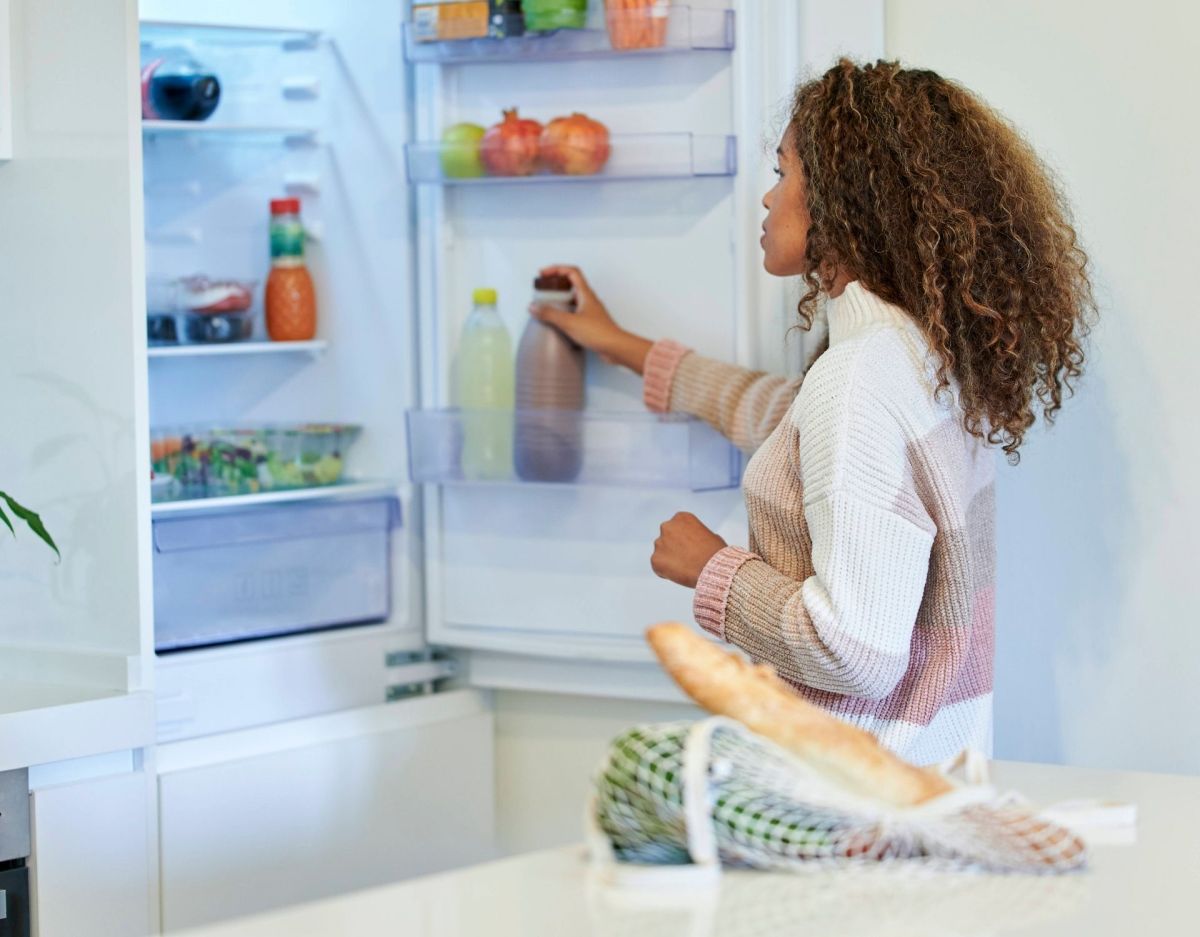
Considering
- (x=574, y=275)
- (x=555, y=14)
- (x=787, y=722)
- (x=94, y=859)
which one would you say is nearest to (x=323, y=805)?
(x=94, y=859)

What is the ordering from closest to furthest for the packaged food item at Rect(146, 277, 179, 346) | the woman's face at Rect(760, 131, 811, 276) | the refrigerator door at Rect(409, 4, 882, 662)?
the woman's face at Rect(760, 131, 811, 276) → the refrigerator door at Rect(409, 4, 882, 662) → the packaged food item at Rect(146, 277, 179, 346)

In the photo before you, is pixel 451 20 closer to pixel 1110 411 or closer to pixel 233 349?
pixel 233 349

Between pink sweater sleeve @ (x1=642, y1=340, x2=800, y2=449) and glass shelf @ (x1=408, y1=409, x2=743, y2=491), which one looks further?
glass shelf @ (x1=408, y1=409, x2=743, y2=491)

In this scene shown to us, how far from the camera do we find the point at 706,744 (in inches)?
37.9

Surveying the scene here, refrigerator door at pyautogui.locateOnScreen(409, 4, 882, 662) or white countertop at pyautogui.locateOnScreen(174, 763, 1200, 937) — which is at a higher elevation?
refrigerator door at pyautogui.locateOnScreen(409, 4, 882, 662)

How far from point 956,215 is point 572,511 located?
35.1 inches

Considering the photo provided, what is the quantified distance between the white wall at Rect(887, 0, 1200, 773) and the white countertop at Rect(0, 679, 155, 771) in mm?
1125

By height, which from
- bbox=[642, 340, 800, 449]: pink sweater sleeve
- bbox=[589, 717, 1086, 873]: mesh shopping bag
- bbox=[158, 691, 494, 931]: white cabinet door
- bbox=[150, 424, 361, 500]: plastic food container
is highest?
bbox=[642, 340, 800, 449]: pink sweater sleeve

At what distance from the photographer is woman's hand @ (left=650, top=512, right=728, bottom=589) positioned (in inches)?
71.1

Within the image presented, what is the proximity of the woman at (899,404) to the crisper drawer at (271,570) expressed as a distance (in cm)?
82

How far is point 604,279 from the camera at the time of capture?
2.29m

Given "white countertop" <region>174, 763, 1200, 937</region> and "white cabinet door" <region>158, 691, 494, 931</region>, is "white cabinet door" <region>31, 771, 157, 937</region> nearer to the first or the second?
"white cabinet door" <region>158, 691, 494, 931</region>

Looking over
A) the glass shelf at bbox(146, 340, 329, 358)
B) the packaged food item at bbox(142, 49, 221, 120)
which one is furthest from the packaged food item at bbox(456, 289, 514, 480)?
the packaged food item at bbox(142, 49, 221, 120)

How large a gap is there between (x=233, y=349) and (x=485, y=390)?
0.37m
